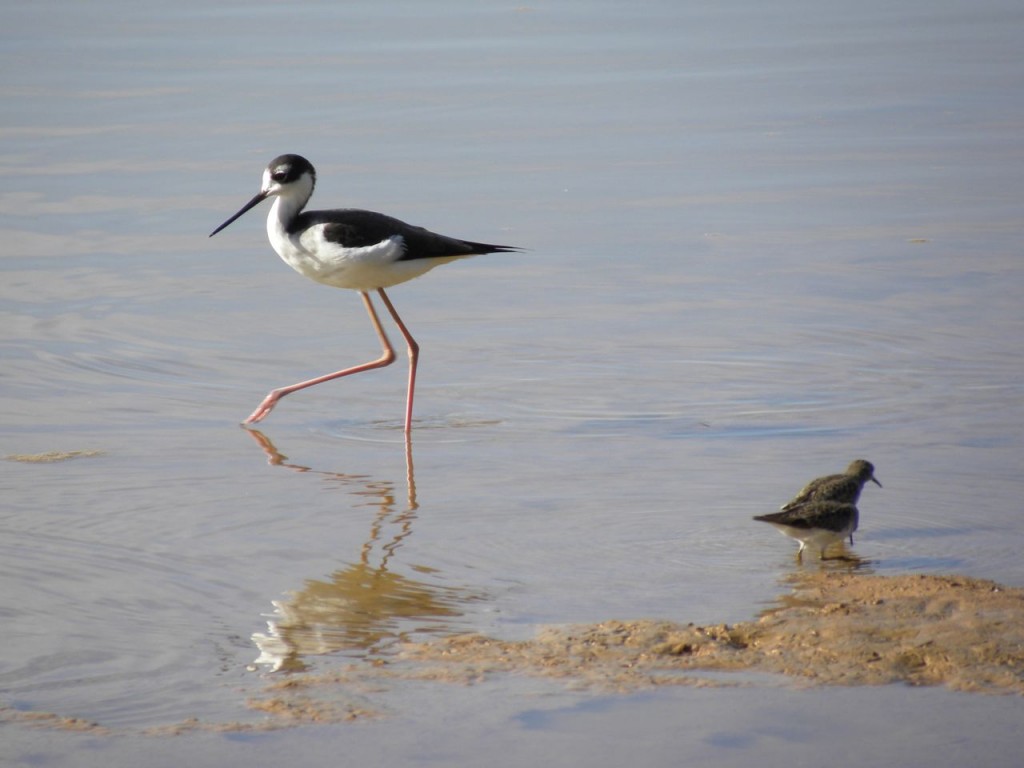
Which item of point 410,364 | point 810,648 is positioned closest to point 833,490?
point 810,648

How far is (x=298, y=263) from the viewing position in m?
8.16

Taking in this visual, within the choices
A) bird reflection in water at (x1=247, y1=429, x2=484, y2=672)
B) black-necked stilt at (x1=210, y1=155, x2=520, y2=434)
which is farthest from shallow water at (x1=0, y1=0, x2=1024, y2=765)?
black-necked stilt at (x1=210, y1=155, x2=520, y2=434)

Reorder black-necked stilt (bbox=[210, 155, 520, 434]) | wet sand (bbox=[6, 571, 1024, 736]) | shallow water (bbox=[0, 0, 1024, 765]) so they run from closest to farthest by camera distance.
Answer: wet sand (bbox=[6, 571, 1024, 736])
shallow water (bbox=[0, 0, 1024, 765])
black-necked stilt (bbox=[210, 155, 520, 434])

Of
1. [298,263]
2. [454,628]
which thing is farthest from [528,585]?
[298,263]

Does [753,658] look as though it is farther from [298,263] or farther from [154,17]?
[154,17]

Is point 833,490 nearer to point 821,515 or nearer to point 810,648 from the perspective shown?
point 821,515

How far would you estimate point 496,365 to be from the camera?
8.53 m

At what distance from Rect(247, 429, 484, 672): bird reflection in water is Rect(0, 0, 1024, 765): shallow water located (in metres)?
0.02

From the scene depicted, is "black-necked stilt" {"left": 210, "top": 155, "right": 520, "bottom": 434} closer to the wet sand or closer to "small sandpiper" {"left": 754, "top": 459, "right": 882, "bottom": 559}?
"small sandpiper" {"left": 754, "top": 459, "right": 882, "bottom": 559}

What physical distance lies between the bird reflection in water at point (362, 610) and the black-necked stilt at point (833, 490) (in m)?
1.26

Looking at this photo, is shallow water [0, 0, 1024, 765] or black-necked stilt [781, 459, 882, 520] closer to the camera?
shallow water [0, 0, 1024, 765]

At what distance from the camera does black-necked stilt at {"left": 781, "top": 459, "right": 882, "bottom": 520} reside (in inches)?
219

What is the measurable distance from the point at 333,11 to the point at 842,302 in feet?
52.2

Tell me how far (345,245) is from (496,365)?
1.16m
